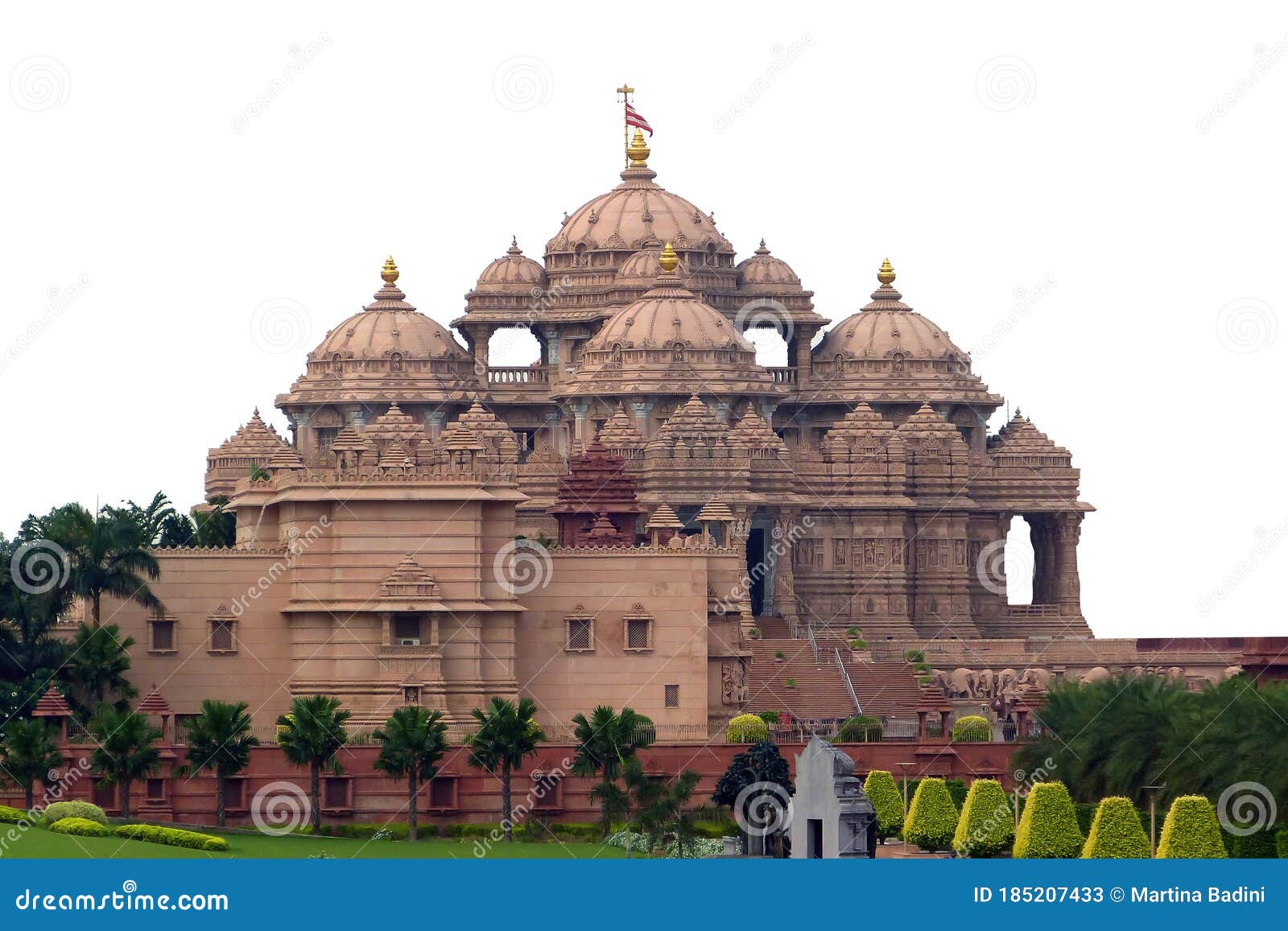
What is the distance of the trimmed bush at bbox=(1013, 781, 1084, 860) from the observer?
9844 cm

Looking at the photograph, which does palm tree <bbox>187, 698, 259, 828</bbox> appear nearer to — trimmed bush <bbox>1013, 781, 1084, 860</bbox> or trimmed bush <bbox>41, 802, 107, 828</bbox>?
trimmed bush <bbox>41, 802, 107, 828</bbox>

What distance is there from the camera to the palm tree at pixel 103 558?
120 m

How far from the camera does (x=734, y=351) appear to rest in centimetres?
15400

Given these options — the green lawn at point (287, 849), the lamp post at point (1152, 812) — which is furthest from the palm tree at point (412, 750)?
the lamp post at point (1152, 812)

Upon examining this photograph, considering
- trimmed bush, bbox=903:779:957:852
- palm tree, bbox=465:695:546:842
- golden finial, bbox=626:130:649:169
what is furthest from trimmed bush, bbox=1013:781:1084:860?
golden finial, bbox=626:130:649:169

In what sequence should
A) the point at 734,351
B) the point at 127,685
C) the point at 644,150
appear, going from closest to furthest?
the point at 127,685 < the point at 734,351 < the point at 644,150

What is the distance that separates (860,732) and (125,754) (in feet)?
61.9

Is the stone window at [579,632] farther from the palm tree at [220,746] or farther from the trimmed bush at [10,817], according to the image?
the trimmed bush at [10,817]

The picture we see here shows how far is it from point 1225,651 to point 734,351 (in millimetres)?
20206

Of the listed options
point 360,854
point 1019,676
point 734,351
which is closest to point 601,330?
point 734,351

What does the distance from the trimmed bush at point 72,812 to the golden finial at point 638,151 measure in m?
61.4

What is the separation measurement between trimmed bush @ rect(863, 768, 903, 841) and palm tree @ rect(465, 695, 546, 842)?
815 centimetres

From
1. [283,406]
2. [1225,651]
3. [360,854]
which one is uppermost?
[283,406]

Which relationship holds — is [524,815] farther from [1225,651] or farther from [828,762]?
[1225,651]
